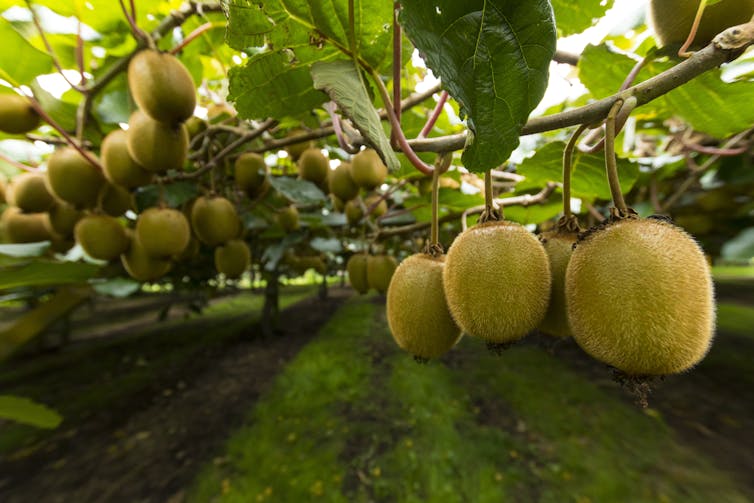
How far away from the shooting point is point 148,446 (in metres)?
3.79

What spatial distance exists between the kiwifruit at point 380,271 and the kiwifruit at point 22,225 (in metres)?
1.70

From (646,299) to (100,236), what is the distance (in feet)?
6.36

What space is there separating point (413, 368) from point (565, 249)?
191 inches

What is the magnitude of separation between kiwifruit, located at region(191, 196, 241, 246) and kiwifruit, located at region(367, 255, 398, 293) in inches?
28.9

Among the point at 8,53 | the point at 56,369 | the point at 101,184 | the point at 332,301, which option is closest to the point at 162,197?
the point at 101,184

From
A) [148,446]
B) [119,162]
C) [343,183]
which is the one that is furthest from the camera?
[148,446]

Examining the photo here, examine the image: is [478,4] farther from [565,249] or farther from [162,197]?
[162,197]

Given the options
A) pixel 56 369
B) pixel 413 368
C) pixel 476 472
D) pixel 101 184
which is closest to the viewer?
pixel 101 184

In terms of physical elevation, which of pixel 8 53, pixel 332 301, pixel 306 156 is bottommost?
pixel 332 301

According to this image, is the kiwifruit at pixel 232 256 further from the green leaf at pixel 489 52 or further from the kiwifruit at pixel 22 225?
the green leaf at pixel 489 52

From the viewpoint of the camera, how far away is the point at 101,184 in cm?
158

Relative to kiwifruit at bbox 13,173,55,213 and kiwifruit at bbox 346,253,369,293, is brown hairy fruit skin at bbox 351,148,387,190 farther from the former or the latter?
kiwifruit at bbox 13,173,55,213

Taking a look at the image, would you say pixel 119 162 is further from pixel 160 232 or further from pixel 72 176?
pixel 160 232

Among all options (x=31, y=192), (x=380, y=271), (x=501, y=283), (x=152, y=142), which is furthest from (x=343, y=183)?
(x=31, y=192)
